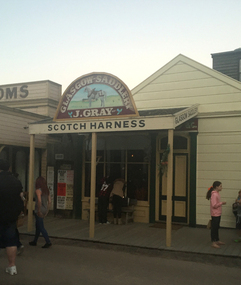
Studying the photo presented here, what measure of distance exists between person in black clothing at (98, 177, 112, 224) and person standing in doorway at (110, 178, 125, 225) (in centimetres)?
18

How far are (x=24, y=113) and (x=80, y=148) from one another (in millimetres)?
2267

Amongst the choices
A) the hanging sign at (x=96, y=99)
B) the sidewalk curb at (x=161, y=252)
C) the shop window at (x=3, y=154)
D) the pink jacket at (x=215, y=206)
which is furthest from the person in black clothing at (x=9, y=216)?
the shop window at (x=3, y=154)

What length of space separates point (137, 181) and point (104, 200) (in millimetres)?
1283

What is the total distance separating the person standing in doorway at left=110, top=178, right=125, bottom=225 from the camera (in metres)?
10.4

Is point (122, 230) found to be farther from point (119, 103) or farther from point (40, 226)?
point (119, 103)

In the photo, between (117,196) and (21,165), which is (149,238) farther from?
(21,165)

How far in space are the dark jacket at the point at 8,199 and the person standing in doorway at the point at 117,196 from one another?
15.9 ft

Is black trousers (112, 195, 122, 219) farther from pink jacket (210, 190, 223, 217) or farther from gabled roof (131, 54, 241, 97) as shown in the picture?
gabled roof (131, 54, 241, 97)

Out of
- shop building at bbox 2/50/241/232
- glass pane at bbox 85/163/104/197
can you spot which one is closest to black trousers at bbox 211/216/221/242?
shop building at bbox 2/50/241/232

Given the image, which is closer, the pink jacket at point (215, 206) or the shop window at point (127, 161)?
the pink jacket at point (215, 206)

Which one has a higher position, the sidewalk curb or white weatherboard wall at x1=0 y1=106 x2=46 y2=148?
white weatherboard wall at x1=0 y1=106 x2=46 y2=148

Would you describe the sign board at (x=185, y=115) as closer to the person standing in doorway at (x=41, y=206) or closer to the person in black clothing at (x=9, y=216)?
the person standing in doorway at (x=41, y=206)

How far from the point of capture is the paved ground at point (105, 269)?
546 cm

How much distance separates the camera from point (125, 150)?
11.2 meters
